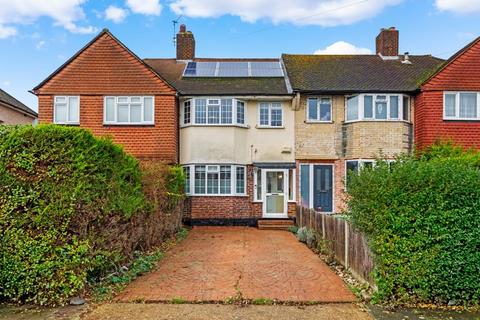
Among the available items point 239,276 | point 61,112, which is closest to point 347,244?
point 239,276

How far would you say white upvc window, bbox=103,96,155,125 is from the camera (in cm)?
1536

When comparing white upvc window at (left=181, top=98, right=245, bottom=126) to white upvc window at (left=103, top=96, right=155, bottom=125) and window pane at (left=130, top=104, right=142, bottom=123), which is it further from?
window pane at (left=130, top=104, right=142, bottom=123)

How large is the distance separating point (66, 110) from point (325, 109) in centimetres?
1120

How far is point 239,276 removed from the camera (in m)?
7.30

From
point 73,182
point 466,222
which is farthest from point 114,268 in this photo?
point 466,222

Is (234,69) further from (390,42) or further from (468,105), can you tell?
(468,105)

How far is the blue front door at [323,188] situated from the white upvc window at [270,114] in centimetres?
264

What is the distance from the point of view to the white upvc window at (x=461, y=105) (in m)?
15.1

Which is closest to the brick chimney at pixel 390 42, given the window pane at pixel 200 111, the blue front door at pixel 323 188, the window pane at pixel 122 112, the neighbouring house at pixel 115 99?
the blue front door at pixel 323 188

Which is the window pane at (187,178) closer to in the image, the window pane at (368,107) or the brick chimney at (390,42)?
the window pane at (368,107)

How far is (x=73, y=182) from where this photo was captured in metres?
6.07

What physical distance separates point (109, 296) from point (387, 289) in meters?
4.53

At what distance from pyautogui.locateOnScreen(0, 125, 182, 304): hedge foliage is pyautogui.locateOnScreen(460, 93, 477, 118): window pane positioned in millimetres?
14781

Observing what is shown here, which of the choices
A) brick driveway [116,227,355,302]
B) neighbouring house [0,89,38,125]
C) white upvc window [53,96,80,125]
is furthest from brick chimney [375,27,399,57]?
neighbouring house [0,89,38,125]
